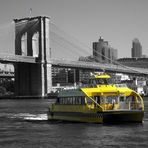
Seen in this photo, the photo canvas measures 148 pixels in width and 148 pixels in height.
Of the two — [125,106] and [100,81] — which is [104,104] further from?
[100,81]

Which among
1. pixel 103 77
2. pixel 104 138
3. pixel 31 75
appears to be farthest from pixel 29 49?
pixel 104 138

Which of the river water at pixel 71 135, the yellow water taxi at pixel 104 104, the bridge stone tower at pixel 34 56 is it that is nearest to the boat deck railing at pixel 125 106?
the yellow water taxi at pixel 104 104

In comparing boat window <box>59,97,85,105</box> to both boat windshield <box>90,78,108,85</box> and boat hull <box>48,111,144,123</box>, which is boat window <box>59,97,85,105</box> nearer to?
boat hull <box>48,111,144,123</box>

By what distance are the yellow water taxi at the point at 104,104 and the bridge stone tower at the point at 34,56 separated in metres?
86.0

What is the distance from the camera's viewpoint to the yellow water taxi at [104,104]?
3647cm

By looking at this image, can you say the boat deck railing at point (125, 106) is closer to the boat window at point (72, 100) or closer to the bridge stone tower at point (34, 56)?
the boat window at point (72, 100)

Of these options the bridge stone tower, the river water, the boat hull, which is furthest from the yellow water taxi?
the bridge stone tower

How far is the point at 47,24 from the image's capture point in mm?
132125

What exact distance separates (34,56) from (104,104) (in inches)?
3651

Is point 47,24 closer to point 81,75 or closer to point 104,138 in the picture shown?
point 81,75

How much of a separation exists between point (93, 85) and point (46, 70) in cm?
8704

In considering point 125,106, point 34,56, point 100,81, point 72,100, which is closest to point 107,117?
point 125,106

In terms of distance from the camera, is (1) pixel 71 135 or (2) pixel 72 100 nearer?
(1) pixel 71 135

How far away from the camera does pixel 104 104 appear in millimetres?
37156
